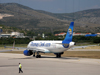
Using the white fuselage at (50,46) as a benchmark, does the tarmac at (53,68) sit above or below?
below

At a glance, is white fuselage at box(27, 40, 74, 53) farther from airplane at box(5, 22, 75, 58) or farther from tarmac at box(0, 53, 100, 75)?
tarmac at box(0, 53, 100, 75)

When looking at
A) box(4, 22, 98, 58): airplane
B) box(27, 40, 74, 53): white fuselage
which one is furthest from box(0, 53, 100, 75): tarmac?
box(27, 40, 74, 53): white fuselage

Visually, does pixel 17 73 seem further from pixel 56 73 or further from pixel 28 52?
pixel 28 52

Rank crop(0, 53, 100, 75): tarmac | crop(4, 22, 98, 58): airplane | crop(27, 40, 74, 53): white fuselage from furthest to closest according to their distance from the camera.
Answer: crop(27, 40, 74, 53): white fuselage → crop(4, 22, 98, 58): airplane → crop(0, 53, 100, 75): tarmac

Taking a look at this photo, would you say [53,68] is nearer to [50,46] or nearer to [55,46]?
[55,46]

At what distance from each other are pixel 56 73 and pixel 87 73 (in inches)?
159

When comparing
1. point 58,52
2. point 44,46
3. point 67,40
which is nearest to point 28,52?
point 44,46

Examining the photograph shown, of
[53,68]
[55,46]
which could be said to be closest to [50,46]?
[55,46]

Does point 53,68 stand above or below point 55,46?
below

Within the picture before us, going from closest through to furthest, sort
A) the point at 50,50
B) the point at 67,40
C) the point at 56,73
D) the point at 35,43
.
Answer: the point at 56,73 → the point at 67,40 → the point at 50,50 → the point at 35,43

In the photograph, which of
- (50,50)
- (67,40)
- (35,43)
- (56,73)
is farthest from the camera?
(35,43)

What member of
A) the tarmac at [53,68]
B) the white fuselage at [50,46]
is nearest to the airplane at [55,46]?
the white fuselage at [50,46]

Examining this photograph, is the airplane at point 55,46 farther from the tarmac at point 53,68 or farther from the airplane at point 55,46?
the tarmac at point 53,68

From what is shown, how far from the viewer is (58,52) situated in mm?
47969
